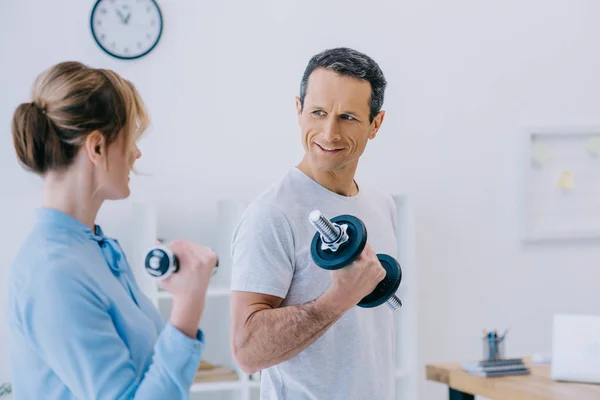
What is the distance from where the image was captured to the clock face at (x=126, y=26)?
3.38m

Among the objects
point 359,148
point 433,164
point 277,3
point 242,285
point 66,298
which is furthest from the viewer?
point 433,164

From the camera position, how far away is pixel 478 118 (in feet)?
13.0

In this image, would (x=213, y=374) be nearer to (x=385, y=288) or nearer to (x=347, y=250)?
(x=385, y=288)

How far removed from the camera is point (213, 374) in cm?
322

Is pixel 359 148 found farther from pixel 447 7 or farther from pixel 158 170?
pixel 447 7

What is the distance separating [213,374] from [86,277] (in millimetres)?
2182

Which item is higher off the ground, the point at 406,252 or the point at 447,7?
the point at 447,7

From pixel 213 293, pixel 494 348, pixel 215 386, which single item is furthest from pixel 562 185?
pixel 215 386

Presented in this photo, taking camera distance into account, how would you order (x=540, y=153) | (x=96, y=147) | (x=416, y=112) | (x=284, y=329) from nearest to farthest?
(x=96, y=147) < (x=284, y=329) < (x=416, y=112) < (x=540, y=153)

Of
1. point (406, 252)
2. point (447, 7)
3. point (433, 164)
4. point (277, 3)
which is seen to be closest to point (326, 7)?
point (277, 3)

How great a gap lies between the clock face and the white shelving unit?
667 mm

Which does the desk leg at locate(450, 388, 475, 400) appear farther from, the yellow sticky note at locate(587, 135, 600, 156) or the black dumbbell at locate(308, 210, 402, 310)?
the black dumbbell at locate(308, 210, 402, 310)

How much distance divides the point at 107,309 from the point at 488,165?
3.10m

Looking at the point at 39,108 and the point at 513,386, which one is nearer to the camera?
the point at 39,108
